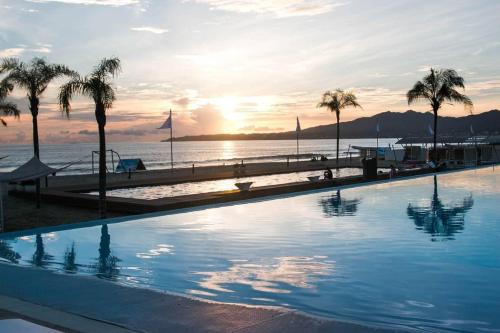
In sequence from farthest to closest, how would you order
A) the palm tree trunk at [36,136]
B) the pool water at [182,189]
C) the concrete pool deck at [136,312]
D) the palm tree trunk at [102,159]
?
the pool water at [182,189]
the palm tree trunk at [36,136]
the palm tree trunk at [102,159]
the concrete pool deck at [136,312]

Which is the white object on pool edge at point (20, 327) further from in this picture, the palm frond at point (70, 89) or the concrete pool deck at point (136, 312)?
the palm frond at point (70, 89)

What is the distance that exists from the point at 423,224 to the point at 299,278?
6212 millimetres

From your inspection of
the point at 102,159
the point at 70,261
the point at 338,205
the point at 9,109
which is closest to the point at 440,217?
the point at 338,205

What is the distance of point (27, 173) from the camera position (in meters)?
14.4

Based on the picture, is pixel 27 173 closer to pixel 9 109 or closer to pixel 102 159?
pixel 102 159

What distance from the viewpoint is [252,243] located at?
1105cm

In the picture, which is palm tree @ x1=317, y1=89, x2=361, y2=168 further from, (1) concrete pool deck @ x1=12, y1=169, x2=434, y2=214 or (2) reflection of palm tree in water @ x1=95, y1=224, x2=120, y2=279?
(2) reflection of palm tree in water @ x1=95, y1=224, x2=120, y2=279

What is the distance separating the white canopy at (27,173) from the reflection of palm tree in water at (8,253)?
315 centimetres

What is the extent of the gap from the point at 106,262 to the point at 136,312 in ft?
13.9

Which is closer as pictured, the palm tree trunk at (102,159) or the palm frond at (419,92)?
the palm tree trunk at (102,159)

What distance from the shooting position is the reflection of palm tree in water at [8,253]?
9684 mm

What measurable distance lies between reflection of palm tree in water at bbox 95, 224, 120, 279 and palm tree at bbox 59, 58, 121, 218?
3.04m

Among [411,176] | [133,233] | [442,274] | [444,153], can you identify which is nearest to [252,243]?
[133,233]

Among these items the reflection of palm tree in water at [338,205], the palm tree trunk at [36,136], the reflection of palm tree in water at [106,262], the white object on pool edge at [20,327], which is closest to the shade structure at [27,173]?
the palm tree trunk at [36,136]
